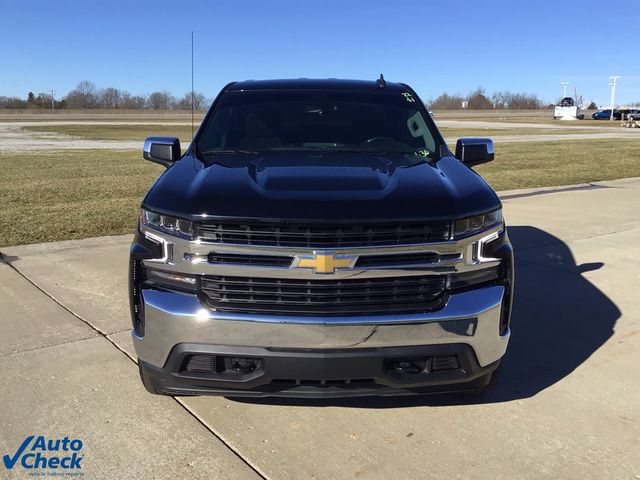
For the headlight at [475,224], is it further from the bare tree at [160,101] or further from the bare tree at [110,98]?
the bare tree at [110,98]

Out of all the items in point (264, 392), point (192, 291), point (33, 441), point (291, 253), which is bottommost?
point (33, 441)

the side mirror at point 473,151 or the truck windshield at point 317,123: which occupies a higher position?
the truck windshield at point 317,123

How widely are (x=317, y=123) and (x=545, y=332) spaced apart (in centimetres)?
232

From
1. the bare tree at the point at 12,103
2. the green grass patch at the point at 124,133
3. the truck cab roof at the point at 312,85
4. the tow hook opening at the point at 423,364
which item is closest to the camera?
the tow hook opening at the point at 423,364

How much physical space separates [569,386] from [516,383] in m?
0.32

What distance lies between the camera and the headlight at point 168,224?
9.36ft

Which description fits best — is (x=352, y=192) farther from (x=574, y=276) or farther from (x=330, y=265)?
(x=574, y=276)

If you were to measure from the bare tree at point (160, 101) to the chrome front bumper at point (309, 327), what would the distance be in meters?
89.9

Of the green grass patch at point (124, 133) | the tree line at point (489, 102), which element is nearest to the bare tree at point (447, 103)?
the tree line at point (489, 102)

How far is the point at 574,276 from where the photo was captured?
19.9 ft

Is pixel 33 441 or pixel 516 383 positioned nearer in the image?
pixel 33 441

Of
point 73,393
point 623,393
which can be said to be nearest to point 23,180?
point 73,393

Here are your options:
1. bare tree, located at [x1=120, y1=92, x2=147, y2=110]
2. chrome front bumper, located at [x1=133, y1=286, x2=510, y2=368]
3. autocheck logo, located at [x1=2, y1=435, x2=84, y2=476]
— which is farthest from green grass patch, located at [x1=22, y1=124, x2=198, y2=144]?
bare tree, located at [x1=120, y1=92, x2=147, y2=110]

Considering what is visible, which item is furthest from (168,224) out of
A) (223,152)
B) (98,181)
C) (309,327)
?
(98,181)
